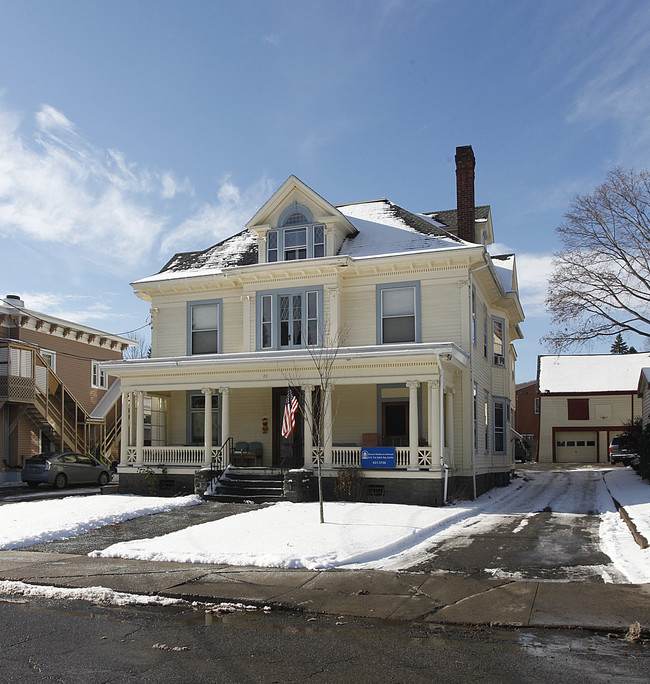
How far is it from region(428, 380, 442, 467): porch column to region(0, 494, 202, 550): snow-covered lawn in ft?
20.6

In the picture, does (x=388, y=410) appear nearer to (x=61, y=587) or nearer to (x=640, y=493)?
(x=640, y=493)

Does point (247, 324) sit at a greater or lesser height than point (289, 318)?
lesser

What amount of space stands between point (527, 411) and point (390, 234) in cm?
4075

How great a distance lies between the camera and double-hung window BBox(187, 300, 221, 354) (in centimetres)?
2352

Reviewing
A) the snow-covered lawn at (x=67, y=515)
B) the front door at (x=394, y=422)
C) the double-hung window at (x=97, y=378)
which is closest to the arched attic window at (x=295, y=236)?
the front door at (x=394, y=422)

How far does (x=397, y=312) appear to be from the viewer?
21.3 meters

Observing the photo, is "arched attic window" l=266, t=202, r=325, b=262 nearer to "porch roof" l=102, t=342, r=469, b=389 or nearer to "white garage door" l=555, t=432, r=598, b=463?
"porch roof" l=102, t=342, r=469, b=389

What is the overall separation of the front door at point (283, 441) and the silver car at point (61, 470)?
29.6 ft

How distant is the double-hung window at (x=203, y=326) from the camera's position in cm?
2352

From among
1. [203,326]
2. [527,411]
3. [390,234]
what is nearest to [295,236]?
[390,234]

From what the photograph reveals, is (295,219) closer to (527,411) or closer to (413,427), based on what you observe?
(413,427)

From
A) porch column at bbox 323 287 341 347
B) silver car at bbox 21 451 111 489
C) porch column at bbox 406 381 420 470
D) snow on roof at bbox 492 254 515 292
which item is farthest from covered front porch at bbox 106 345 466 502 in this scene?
snow on roof at bbox 492 254 515 292

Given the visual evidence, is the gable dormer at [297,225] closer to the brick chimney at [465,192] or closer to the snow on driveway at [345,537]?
the brick chimney at [465,192]

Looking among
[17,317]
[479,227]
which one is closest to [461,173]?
[479,227]
